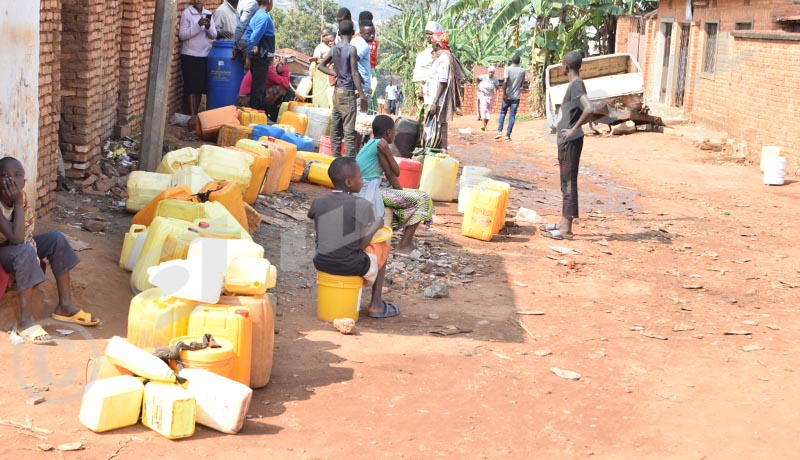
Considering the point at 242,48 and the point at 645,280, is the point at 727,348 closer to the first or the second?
the point at 645,280

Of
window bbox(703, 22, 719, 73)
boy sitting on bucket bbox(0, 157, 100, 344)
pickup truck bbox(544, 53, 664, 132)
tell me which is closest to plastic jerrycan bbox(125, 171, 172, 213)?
boy sitting on bucket bbox(0, 157, 100, 344)

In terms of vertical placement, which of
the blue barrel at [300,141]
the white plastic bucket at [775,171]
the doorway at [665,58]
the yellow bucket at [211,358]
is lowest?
the yellow bucket at [211,358]

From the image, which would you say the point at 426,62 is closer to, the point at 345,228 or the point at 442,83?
the point at 442,83

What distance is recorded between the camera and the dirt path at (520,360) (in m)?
4.82

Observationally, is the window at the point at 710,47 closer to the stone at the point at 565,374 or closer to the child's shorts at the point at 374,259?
the child's shorts at the point at 374,259

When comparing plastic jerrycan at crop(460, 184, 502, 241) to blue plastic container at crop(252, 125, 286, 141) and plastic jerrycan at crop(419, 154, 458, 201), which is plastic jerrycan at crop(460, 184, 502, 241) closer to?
plastic jerrycan at crop(419, 154, 458, 201)

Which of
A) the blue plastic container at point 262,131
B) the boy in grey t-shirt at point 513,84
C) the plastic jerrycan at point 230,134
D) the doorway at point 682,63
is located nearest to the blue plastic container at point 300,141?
the blue plastic container at point 262,131

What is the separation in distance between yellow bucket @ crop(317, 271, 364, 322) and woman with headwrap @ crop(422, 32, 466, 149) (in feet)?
19.3

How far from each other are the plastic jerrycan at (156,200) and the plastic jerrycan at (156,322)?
2.48 m

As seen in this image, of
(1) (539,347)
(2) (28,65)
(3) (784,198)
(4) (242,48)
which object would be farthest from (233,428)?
(3) (784,198)

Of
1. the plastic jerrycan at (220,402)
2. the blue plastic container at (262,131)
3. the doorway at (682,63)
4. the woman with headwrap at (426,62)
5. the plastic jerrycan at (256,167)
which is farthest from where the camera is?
the doorway at (682,63)

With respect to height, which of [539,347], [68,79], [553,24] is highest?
[553,24]

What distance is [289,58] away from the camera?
1634 cm

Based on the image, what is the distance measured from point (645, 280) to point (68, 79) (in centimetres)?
571
